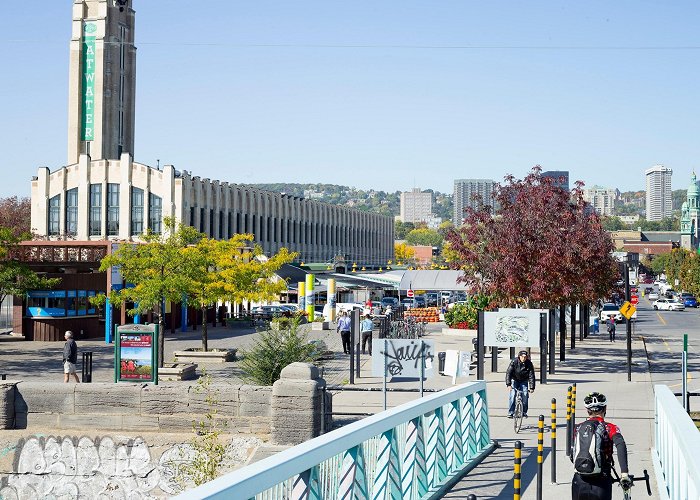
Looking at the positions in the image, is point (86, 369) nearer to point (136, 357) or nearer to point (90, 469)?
point (136, 357)

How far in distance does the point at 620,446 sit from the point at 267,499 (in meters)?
4.25

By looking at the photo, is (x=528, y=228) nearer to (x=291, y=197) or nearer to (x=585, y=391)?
(x=585, y=391)

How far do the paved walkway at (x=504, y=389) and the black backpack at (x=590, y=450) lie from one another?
11.1 ft

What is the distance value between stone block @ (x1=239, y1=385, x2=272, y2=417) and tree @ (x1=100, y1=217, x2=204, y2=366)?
17.0 m

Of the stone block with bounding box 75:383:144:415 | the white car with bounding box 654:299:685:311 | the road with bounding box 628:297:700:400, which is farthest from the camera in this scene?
the white car with bounding box 654:299:685:311

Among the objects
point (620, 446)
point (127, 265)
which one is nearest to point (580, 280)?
point (127, 265)

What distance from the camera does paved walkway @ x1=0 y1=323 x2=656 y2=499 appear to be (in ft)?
48.5

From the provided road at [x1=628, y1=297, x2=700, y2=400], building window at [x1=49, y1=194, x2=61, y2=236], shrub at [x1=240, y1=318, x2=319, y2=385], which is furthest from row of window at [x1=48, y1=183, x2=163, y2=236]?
shrub at [x1=240, y1=318, x2=319, y2=385]

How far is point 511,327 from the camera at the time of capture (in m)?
26.9

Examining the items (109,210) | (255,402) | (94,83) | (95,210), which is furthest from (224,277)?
(94,83)

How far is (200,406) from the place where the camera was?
18.0m

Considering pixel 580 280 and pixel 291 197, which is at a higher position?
pixel 291 197

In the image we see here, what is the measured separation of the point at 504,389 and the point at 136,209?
5879 cm

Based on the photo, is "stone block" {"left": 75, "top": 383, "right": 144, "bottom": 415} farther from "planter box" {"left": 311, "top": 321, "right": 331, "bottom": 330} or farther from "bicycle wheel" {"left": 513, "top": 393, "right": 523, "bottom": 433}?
"planter box" {"left": 311, "top": 321, "right": 331, "bottom": 330}
